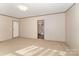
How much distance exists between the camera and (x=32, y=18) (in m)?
8.29

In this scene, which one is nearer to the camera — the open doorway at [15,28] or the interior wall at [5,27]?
the interior wall at [5,27]

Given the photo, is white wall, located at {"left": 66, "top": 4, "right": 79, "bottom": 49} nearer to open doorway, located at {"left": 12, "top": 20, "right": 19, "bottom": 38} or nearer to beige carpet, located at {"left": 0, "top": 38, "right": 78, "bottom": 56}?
beige carpet, located at {"left": 0, "top": 38, "right": 78, "bottom": 56}

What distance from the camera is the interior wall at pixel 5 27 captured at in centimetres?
661

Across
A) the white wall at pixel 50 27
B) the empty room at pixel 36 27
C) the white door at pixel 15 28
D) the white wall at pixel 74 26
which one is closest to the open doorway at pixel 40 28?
the empty room at pixel 36 27

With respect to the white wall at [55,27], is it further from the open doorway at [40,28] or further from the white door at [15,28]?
the white door at [15,28]

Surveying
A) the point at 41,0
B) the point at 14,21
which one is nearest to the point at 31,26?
the point at 14,21

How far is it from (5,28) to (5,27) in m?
0.09

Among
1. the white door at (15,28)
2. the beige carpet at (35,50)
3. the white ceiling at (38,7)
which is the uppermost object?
the white ceiling at (38,7)

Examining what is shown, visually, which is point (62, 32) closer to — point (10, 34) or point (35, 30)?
point (35, 30)

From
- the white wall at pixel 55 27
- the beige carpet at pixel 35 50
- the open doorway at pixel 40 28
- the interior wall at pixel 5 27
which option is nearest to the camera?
the beige carpet at pixel 35 50

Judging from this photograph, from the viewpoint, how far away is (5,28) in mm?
7082

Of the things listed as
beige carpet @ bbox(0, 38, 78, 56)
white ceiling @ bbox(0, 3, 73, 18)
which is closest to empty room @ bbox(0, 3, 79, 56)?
white ceiling @ bbox(0, 3, 73, 18)

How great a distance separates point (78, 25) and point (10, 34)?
626 centimetres

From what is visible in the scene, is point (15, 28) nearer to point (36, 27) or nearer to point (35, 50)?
point (36, 27)
